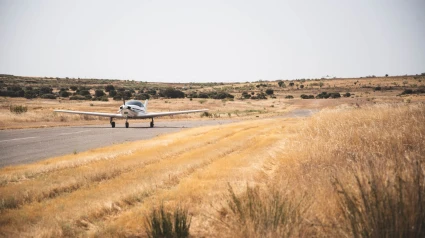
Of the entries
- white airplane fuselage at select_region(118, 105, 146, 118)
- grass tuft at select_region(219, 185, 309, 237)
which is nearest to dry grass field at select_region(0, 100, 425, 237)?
grass tuft at select_region(219, 185, 309, 237)

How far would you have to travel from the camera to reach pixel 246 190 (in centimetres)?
631

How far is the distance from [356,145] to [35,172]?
11.0m

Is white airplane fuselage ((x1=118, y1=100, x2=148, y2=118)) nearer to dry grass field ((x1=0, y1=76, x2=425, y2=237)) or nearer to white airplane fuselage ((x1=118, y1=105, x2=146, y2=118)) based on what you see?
white airplane fuselage ((x1=118, y1=105, x2=146, y2=118))

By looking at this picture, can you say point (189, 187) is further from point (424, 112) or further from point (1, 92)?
point (1, 92)

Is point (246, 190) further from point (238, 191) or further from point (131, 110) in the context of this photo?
point (131, 110)

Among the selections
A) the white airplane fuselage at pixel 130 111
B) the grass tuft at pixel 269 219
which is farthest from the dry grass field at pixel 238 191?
the white airplane fuselage at pixel 130 111

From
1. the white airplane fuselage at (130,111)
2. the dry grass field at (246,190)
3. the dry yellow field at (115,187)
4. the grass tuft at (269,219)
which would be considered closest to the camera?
the dry grass field at (246,190)

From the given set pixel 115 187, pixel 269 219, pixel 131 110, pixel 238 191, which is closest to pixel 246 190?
pixel 238 191

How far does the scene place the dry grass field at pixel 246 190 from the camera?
3803 millimetres

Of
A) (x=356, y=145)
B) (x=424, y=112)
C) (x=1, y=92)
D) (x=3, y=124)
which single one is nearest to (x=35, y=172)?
(x=356, y=145)

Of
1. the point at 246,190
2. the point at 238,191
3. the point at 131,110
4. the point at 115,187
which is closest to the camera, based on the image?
the point at 246,190

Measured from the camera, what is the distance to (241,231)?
163 inches

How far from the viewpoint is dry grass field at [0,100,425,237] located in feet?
12.5

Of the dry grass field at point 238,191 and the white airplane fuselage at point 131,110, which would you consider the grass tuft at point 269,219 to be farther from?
the white airplane fuselage at point 131,110
